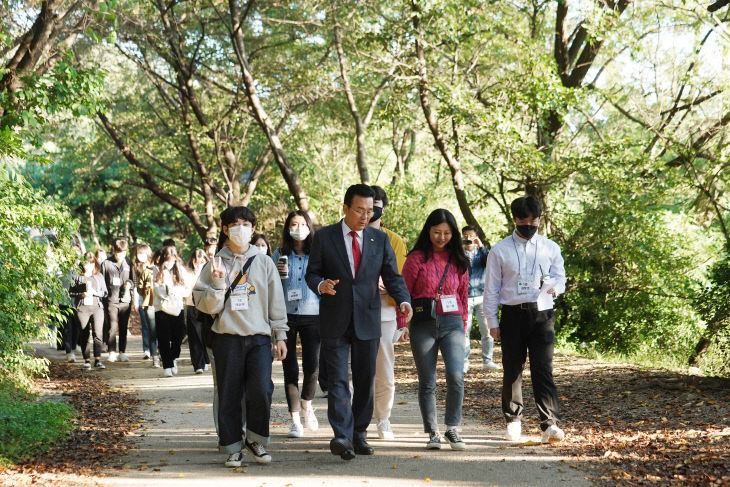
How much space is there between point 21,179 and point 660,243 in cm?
1125

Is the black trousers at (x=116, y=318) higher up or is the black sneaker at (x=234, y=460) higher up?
the black trousers at (x=116, y=318)

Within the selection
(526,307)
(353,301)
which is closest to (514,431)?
(526,307)

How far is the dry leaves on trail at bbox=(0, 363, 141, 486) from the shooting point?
630cm

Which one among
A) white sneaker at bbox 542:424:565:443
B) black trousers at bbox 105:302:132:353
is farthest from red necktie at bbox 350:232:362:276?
black trousers at bbox 105:302:132:353

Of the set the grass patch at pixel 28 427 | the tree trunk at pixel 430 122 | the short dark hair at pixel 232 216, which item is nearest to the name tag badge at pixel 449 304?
the short dark hair at pixel 232 216

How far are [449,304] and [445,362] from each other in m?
0.50

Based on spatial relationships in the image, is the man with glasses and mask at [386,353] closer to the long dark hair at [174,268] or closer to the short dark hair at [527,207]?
the short dark hair at [527,207]

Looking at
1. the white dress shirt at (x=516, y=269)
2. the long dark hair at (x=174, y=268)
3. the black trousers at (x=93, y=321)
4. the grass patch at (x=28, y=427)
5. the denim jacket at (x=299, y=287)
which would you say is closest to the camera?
the grass patch at (x=28, y=427)

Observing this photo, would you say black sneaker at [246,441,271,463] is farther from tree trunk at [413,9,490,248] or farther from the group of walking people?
tree trunk at [413,9,490,248]

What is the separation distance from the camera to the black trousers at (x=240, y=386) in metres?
6.55

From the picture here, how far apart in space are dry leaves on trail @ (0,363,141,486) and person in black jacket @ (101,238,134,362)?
8.98 feet

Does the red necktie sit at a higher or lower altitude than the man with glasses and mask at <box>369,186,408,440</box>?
higher

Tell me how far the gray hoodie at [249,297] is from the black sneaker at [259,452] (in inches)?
34.0

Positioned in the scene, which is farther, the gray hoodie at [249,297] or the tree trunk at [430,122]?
the tree trunk at [430,122]
